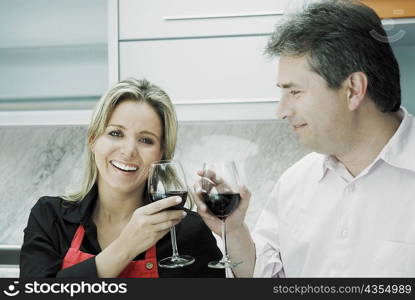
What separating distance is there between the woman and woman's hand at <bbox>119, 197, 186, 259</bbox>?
0.10 metres

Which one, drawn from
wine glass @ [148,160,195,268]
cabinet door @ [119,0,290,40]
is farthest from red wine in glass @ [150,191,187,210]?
cabinet door @ [119,0,290,40]

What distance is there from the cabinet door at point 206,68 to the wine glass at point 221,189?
89 centimetres

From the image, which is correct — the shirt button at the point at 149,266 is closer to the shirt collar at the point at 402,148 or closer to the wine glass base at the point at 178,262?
the wine glass base at the point at 178,262

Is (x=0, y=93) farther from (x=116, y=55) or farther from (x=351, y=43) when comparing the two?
(x=351, y=43)

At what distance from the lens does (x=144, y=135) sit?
4.58 feet

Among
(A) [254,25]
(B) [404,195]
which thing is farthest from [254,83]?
(B) [404,195]

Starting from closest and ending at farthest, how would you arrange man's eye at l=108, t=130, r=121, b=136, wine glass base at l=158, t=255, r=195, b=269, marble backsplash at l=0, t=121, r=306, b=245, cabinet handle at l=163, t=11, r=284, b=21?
wine glass base at l=158, t=255, r=195, b=269 < man's eye at l=108, t=130, r=121, b=136 < cabinet handle at l=163, t=11, r=284, b=21 < marble backsplash at l=0, t=121, r=306, b=245

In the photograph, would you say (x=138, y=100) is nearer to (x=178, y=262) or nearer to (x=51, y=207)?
(x=51, y=207)

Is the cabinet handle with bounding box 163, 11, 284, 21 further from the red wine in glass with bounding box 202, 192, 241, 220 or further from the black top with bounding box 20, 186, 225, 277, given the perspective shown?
the red wine in glass with bounding box 202, 192, 241, 220

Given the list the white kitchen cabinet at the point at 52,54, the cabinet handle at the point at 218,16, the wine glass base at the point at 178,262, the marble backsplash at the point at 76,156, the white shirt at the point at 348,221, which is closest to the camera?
the wine glass base at the point at 178,262

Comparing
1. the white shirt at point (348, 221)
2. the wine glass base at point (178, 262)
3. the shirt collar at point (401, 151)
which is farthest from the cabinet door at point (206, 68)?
the wine glass base at point (178, 262)

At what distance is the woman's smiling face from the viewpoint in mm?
1331

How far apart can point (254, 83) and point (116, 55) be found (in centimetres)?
52

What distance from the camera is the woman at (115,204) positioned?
134 centimetres
